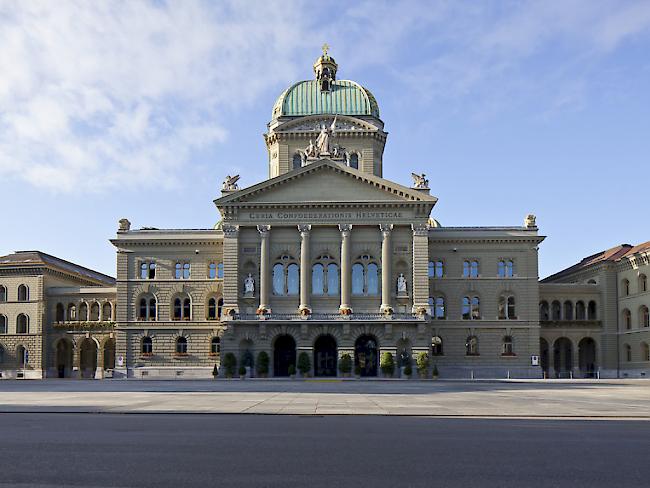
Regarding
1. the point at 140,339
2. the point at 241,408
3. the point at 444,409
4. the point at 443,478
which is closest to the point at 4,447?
the point at 443,478

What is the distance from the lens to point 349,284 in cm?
8119

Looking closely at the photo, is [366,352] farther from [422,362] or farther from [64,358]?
[64,358]

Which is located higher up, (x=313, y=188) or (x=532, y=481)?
(x=313, y=188)

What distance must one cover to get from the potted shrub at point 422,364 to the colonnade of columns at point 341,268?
5.38 m

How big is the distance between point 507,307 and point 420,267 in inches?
471

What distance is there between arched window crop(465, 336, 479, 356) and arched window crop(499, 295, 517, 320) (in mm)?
3439

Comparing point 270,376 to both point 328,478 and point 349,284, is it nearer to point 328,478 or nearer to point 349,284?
point 349,284

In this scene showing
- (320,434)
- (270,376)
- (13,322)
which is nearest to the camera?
(320,434)

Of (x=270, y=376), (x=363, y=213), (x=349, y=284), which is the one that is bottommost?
(x=270, y=376)

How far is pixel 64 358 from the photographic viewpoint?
98875 mm

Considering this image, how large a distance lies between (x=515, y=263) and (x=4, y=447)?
7433 centimetres

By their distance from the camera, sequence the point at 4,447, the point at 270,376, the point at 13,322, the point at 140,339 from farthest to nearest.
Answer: the point at 13,322 < the point at 140,339 < the point at 270,376 < the point at 4,447

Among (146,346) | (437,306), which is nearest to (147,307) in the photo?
(146,346)

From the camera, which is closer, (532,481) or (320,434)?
(532,481)
